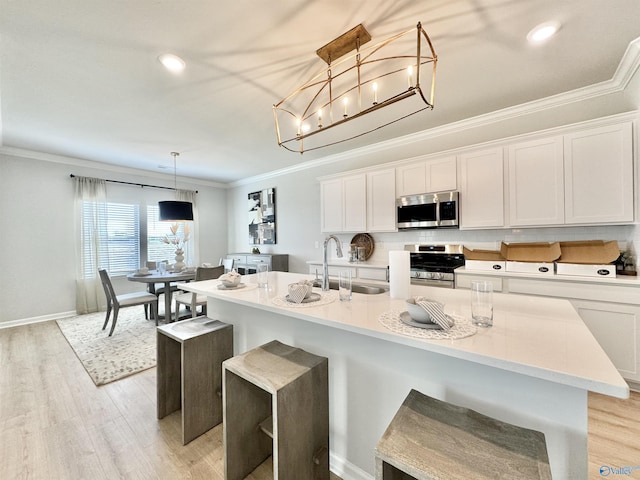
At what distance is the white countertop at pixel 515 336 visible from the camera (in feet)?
2.25

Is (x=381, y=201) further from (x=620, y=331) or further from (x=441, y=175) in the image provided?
(x=620, y=331)

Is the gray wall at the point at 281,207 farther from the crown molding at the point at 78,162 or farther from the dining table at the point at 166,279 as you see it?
the dining table at the point at 166,279

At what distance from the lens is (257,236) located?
5.95 m

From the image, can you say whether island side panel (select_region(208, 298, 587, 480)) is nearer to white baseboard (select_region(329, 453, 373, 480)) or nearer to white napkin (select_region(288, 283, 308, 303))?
white baseboard (select_region(329, 453, 373, 480))

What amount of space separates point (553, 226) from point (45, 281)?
6979 millimetres

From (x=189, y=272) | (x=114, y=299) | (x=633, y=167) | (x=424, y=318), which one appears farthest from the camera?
(x=189, y=272)

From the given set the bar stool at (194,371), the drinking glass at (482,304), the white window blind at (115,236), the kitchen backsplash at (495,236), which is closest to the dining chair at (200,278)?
the bar stool at (194,371)

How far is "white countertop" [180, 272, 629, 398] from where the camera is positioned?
27.0 inches

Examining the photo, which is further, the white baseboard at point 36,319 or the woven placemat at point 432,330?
the white baseboard at point 36,319

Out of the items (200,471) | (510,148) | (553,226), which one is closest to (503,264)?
(553,226)

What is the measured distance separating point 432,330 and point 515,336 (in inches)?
11.0

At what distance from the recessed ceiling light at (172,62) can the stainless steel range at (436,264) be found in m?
3.12

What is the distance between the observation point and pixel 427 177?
325 cm

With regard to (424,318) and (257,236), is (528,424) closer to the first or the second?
(424,318)
